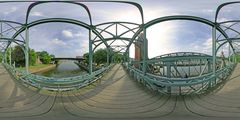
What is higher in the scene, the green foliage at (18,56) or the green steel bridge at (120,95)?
the green foliage at (18,56)

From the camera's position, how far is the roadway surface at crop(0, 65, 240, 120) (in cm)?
1536

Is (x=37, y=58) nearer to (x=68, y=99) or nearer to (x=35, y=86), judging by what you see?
(x=35, y=86)

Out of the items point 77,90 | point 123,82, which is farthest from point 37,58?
point 77,90

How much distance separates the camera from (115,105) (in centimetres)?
1827

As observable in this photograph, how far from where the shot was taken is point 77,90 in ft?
72.3

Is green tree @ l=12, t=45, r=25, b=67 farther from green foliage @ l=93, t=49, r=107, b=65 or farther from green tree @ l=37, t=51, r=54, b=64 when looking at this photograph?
green foliage @ l=93, t=49, r=107, b=65

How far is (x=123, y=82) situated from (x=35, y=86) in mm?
8397

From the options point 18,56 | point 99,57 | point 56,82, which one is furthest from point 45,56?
point 56,82

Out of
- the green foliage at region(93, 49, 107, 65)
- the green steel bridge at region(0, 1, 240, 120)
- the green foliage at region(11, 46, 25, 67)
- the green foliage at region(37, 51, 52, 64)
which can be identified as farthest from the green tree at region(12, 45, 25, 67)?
the green steel bridge at region(0, 1, 240, 120)

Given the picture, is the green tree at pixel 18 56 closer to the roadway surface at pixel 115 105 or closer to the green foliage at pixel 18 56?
the green foliage at pixel 18 56

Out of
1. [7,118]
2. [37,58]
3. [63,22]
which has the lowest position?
[7,118]

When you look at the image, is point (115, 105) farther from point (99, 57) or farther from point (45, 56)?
point (99, 57)

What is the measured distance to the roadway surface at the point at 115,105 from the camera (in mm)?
15359

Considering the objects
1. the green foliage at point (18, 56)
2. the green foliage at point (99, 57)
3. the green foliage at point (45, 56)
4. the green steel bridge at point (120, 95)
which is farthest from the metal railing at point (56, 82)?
the green foliage at point (18, 56)
